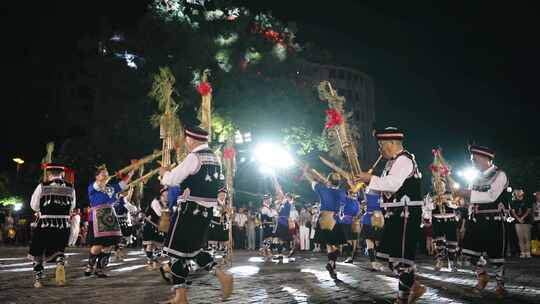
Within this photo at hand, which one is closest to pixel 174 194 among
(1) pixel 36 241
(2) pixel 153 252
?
(1) pixel 36 241

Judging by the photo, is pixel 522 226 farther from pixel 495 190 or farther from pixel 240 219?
pixel 240 219

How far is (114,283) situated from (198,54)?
1675 centimetres

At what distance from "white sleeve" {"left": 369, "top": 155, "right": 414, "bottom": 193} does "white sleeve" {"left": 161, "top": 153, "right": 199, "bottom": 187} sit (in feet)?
7.30

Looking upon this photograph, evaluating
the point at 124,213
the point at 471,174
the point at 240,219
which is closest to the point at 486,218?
the point at 124,213

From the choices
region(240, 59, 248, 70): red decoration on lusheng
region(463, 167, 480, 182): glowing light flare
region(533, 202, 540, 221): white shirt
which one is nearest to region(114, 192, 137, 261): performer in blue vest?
region(463, 167, 480, 182): glowing light flare

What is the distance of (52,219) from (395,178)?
696cm

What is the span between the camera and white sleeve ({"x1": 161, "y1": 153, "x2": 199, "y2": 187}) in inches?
241

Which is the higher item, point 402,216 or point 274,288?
point 402,216

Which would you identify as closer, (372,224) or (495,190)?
(495,190)

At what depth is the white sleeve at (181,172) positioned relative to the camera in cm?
612

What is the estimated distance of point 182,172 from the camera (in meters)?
6.16

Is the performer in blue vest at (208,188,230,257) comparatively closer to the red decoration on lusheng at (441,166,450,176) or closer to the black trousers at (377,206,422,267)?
the red decoration on lusheng at (441,166,450,176)

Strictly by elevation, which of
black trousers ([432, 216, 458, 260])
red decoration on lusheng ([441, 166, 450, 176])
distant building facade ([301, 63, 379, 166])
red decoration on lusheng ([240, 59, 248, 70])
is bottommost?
black trousers ([432, 216, 458, 260])

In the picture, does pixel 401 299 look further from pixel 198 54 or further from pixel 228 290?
pixel 198 54
